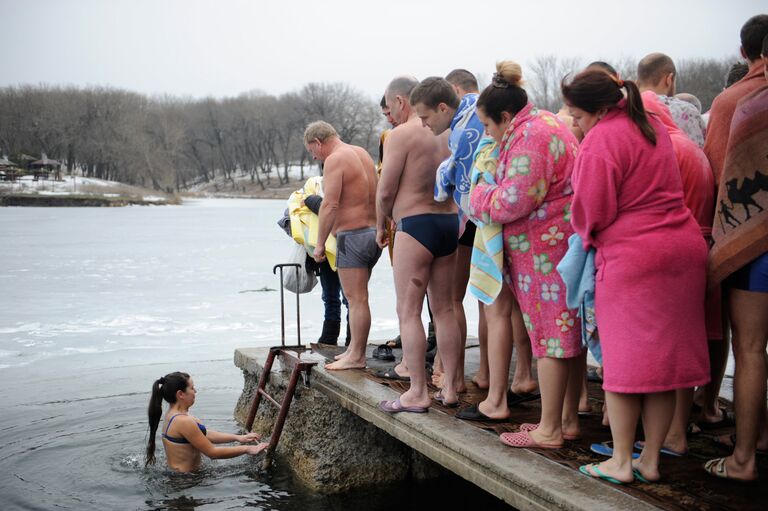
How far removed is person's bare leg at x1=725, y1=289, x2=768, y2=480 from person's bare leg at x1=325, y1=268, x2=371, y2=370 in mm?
2912

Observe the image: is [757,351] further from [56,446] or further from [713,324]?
[56,446]

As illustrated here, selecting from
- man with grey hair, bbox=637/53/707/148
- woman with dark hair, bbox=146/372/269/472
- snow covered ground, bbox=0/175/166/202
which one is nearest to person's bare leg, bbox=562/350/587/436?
man with grey hair, bbox=637/53/707/148

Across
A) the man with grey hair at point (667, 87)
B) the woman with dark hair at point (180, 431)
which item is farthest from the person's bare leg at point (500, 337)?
the woman with dark hair at point (180, 431)

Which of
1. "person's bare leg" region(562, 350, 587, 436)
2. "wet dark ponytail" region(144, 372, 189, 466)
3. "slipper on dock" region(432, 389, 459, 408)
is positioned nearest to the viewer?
"person's bare leg" region(562, 350, 587, 436)

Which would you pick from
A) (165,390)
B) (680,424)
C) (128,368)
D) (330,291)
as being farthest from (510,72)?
(128,368)

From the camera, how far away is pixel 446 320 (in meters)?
A: 4.56

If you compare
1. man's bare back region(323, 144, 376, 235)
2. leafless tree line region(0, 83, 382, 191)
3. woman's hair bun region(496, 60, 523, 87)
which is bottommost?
man's bare back region(323, 144, 376, 235)

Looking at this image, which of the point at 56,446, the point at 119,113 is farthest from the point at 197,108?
the point at 56,446

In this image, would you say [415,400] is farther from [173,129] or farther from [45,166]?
[173,129]

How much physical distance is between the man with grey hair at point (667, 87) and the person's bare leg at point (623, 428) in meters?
1.87

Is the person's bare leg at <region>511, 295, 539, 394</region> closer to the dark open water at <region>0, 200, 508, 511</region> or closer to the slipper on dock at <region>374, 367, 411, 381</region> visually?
the slipper on dock at <region>374, 367, 411, 381</region>

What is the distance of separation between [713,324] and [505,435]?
3.62 feet

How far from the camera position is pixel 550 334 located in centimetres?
361

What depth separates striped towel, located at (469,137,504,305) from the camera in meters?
3.84
